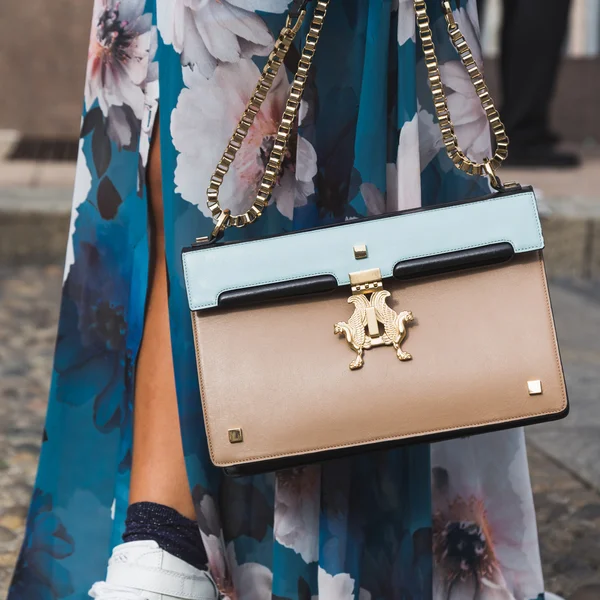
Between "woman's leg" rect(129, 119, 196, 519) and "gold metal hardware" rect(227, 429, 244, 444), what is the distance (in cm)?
20

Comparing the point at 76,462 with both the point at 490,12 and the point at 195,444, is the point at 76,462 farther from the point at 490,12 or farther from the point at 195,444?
the point at 490,12

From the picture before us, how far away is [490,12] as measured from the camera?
10.0 metres

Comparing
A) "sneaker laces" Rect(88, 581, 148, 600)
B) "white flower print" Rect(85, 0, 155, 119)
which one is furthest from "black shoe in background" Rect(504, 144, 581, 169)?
"sneaker laces" Rect(88, 581, 148, 600)

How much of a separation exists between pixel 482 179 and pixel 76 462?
2.38 feet

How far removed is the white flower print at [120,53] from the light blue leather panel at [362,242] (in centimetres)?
31

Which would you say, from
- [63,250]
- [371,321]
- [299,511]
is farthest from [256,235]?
[63,250]

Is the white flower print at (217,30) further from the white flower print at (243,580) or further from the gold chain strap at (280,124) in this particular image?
the white flower print at (243,580)

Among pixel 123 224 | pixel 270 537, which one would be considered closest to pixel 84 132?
pixel 123 224

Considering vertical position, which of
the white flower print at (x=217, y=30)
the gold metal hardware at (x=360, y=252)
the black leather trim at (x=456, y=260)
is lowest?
the black leather trim at (x=456, y=260)

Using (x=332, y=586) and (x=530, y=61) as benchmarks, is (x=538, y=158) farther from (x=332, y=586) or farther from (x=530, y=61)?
(x=332, y=586)

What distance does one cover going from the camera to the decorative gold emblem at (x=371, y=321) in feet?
4.36

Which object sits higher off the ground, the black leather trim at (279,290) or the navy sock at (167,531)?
the black leather trim at (279,290)

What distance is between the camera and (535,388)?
1.33 metres

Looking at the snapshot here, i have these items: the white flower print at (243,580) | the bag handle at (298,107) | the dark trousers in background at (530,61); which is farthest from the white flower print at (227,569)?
the dark trousers in background at (530,61)
